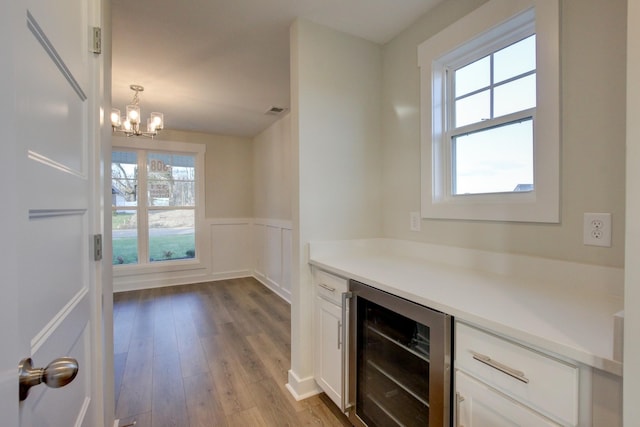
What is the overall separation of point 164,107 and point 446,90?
3196mm

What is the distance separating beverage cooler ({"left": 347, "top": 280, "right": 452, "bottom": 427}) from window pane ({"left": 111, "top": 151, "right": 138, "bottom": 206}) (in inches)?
164

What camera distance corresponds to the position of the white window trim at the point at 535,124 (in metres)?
1.28

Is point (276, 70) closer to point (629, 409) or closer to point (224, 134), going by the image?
point (224, 134)

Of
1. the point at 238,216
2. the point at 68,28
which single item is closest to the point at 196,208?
the point at 238,216

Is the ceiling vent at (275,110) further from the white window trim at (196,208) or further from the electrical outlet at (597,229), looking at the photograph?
the electrical outlet at (597,229)

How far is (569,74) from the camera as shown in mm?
1240

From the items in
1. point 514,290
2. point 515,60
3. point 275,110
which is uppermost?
point 275,110

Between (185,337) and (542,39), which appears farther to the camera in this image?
(185,337)

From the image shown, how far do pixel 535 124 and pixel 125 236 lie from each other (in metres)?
4.96

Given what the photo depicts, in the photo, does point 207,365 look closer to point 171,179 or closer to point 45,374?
point 45,374

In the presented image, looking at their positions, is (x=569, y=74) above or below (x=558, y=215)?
above

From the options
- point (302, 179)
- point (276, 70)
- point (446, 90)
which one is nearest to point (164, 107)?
point (276, 70)

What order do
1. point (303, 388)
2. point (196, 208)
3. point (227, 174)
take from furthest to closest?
point (227, 174), point (196, 208), point (303, 388)

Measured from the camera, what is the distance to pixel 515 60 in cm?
151
